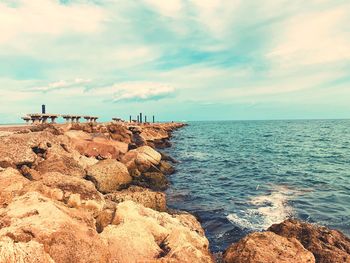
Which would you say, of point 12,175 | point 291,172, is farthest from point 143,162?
point 291,172

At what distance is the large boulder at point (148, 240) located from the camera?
6.89m

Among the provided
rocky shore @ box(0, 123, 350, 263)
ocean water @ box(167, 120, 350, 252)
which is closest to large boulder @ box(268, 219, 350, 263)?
rocky shore @ box(0, 123, 350, 263)

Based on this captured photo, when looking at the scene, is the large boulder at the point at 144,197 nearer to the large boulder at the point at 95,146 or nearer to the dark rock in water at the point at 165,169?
the large boulder at the point at 95,146

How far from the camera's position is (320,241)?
30.4 feet

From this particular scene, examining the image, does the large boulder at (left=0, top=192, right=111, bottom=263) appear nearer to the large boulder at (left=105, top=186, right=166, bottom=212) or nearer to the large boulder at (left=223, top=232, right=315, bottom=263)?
the large boulder at (left=223, top=232, right=315, bottom=263)

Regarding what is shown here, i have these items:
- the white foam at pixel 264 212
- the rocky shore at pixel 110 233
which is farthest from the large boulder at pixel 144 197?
the white foam at pixel 264 212

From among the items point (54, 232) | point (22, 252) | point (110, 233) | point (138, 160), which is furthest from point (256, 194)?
point (22, 252)

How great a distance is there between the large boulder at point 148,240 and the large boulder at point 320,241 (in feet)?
10.4

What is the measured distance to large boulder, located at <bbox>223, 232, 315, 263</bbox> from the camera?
7541 mm

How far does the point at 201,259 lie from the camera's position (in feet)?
23.0

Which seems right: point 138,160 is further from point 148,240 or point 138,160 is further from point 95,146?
point 148,240

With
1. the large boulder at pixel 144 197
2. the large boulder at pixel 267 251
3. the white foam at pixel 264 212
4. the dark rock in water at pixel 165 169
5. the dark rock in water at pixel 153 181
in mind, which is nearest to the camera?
the large boulder at pixel 267 251

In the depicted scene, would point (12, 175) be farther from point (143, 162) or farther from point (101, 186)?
point (143, 162)

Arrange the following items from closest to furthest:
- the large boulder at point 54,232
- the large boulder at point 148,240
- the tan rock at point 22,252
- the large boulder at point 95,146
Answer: the tan rock at point 22,252
the large boulder at point 54,232
the large boulder at point 148,240
the large boulder at point 95,146
